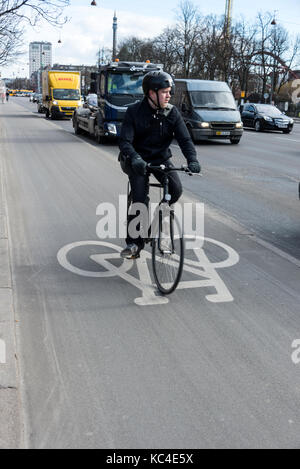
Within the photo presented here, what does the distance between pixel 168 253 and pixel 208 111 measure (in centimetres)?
→ 1645

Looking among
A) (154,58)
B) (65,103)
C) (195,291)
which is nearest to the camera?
(195,291)

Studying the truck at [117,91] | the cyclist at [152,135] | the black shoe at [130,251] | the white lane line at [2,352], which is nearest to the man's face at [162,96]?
the cyclist at [152,135]

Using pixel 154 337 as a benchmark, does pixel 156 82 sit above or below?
above

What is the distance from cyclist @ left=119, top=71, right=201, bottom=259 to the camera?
504 cm

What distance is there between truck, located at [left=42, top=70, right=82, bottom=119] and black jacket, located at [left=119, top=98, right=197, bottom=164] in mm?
30934

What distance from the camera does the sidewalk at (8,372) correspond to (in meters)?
2.88

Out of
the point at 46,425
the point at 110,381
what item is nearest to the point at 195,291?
the point at 110,381

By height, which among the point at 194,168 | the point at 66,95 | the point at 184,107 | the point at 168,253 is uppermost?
the point at 66,95

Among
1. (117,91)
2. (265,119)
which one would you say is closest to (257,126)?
(265,119)

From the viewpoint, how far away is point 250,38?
68.5 meters

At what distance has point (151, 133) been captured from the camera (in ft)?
17.4

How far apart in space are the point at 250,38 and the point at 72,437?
71.1m

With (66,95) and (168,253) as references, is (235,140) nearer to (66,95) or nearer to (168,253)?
(168,253)
